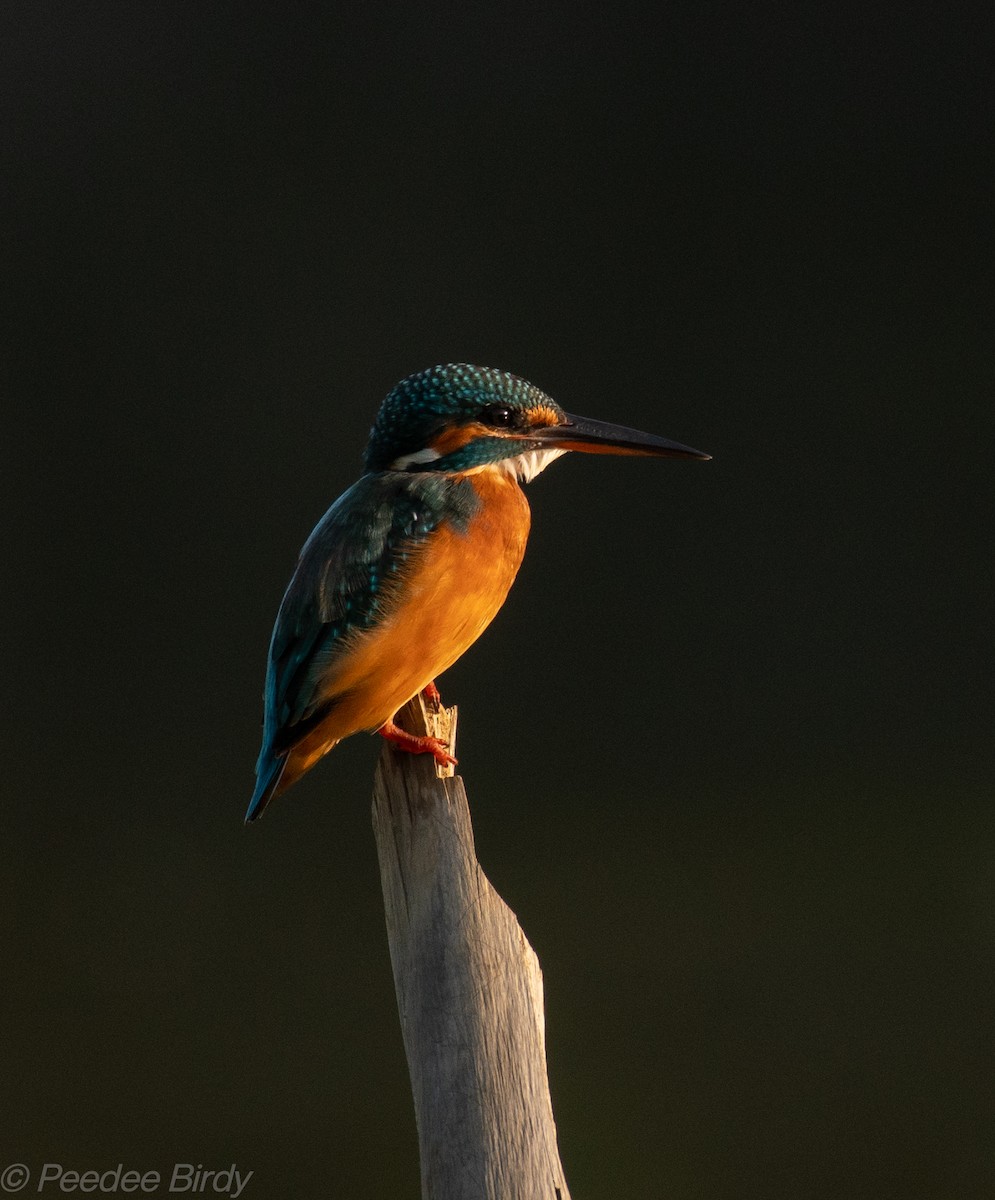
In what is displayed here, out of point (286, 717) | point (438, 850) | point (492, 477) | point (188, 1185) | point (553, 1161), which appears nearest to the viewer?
point (553, 1161)

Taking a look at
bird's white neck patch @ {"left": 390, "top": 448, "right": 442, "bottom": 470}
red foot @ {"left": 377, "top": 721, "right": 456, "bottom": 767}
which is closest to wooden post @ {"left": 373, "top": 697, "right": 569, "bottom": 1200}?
red foot @ {"left": 377, "top": 721, "right": 456, "bottom": 767}

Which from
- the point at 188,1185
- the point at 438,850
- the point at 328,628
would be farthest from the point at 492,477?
the point at 188,1185

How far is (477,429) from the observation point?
4.60 ft

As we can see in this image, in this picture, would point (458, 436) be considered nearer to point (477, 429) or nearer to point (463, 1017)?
point (477, 429)

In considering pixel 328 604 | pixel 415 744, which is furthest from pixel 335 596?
pixel 415 744

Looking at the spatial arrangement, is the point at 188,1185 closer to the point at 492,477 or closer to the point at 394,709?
the point at 394,709

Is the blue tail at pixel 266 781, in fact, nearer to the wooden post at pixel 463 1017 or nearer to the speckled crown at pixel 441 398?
the wooden post at pixel 463 1017

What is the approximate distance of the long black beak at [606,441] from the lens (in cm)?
144

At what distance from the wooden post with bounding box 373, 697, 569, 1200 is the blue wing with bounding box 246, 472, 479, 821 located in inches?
7.2

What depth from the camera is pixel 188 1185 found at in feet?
6.88

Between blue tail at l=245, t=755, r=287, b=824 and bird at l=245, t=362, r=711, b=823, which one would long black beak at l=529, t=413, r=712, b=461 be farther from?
blue tail at l=245, t=755, r=287, b=824

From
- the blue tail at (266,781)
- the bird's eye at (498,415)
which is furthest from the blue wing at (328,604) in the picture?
the bird's eye at (498,415)

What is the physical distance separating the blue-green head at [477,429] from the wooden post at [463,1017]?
15.3 inches

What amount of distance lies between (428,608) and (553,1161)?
1.79ft
